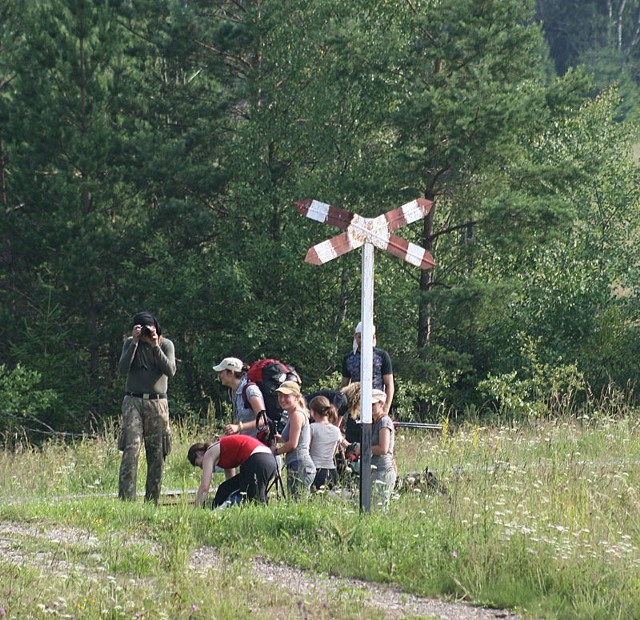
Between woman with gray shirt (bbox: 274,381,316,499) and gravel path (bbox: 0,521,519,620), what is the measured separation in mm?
1927

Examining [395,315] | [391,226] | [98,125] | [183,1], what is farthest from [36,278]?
[391,226]

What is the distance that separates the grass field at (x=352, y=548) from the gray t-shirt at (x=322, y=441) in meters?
0.95

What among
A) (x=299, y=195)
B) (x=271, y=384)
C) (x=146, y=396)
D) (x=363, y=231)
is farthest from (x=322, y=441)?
(x=299, y=195)

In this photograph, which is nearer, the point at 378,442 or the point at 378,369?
the point at 378,442

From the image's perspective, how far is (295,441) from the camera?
33.0 feet

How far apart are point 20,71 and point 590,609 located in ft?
72.2

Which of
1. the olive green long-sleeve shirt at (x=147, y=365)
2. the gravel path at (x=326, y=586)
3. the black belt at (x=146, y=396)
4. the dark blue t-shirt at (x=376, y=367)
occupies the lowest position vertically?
the gravel path at (x=326, y=586)

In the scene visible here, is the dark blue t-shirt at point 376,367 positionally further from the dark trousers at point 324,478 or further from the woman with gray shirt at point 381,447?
the woman with gray shirt at point 381,447

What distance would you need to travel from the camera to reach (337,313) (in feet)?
80.2

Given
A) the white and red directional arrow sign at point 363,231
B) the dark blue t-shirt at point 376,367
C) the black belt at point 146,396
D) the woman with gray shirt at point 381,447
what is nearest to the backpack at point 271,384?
the black belt at point 146,396

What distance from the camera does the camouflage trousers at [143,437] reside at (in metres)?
10.3

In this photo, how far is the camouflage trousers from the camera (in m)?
10.3

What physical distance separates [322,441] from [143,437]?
1633mm

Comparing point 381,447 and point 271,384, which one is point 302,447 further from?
point 271,384
